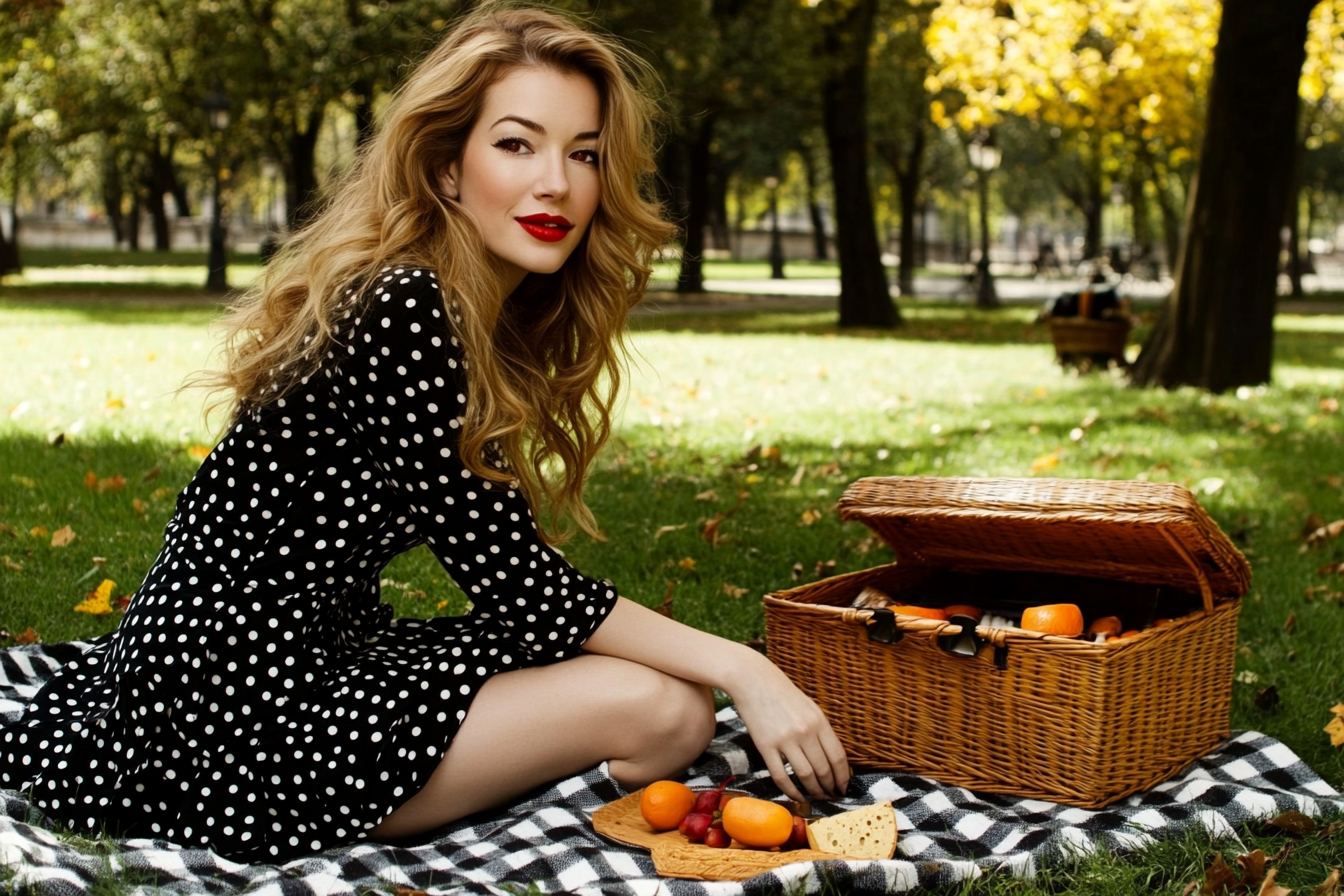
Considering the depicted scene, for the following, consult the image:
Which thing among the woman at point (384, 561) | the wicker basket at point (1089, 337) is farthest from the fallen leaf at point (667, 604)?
the wicker basket at point (1089, 337)

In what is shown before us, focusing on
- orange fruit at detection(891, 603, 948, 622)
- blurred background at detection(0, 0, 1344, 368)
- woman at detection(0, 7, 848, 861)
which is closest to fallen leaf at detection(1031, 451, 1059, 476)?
blurred background at detection(0, 0, 1344, 368)

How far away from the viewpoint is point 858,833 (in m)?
2.62

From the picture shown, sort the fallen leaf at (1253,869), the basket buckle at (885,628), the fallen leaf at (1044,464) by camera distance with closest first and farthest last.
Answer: the fallen leaf at (1253,869)
the basket buckle at (885,628)
the fallen leaf at (1044,464)

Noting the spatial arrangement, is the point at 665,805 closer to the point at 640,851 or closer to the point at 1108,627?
the point at 640,851

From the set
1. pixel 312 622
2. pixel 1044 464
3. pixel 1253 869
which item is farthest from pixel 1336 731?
pixel 1044 464

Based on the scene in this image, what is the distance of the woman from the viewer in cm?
256

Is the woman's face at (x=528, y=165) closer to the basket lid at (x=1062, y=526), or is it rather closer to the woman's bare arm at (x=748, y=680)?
the woman's bare arm at (x=748, y=680)

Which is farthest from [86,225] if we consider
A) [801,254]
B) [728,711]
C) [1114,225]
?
[728,711]

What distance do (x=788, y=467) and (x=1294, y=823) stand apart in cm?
423

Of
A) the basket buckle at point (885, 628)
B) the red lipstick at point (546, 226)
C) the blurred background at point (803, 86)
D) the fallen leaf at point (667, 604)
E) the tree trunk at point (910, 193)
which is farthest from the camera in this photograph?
the tree trunk at point (910, 193)

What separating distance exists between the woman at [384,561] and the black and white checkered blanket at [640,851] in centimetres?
7

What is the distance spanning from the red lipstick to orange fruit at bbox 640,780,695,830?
1.11 meters

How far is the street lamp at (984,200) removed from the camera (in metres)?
22.7

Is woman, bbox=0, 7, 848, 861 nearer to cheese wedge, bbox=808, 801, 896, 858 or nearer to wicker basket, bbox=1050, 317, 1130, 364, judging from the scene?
cheese wedge, bbox=808, 801, 896, 858
